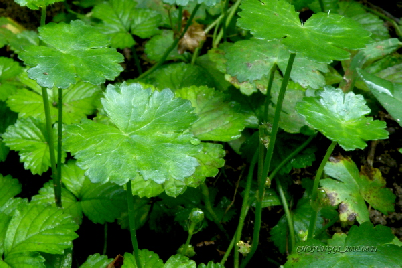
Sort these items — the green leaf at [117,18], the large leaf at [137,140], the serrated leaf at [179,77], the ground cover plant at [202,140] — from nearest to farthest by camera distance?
the large leaf at [137,140], the ground cover plant at [202,140], the serrated leaf at [179,77], the green leaf at [117,18]

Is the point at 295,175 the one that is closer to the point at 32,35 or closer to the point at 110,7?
the point at 110,7

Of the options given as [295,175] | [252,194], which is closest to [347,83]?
[295,175]

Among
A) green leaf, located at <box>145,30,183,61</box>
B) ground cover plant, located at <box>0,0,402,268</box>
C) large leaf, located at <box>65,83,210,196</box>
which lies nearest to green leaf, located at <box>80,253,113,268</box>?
ground cover plant, located at <box>0,0,402,268</box>

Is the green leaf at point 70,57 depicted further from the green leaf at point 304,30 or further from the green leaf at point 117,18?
the green leaf at point 117,18

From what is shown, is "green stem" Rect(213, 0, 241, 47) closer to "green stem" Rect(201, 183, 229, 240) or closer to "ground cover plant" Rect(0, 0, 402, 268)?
"ground cover plant" Rect(0, 0, 402, 268)

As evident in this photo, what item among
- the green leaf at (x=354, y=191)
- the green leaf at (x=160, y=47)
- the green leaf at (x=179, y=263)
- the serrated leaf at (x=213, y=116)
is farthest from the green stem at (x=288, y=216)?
the green leaf at (x=160, y=47)
